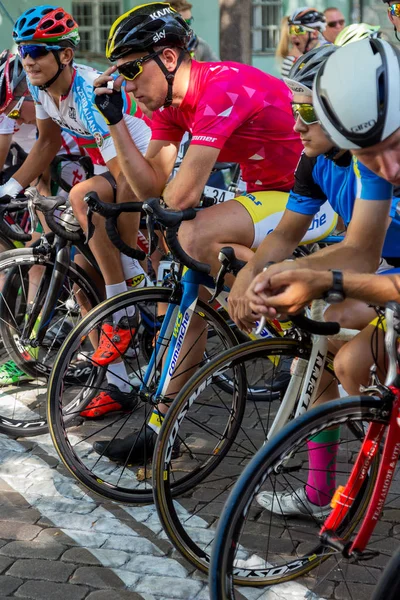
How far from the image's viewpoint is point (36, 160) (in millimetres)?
5957

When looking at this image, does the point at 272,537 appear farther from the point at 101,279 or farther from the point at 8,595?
the point at 101,279

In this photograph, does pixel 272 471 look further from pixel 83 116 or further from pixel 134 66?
pixel 83 116

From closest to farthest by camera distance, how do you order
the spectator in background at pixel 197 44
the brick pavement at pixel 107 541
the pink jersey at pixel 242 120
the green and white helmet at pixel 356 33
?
the brick pavement at pixel 107 541
the pink jersey at pixel 242 120
the green and white helmet at pixel 356 33
the spectator in background at pixel 197 44

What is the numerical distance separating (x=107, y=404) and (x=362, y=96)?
10.0 feet

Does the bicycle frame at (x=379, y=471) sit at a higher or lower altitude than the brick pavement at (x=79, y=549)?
higher

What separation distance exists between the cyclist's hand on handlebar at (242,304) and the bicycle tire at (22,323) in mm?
1895

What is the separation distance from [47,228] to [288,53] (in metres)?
4.55

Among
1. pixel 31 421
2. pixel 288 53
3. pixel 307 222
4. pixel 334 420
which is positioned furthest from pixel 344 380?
pixel 288 53

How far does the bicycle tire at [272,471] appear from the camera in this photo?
290 cm

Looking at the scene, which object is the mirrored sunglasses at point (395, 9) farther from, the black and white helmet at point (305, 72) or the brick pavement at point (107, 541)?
the brick pavement at point (107, 541)

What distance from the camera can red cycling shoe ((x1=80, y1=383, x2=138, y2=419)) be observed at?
5.23 m

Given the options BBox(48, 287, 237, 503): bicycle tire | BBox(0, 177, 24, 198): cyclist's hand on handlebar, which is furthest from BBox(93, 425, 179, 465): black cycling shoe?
BBox(0, 177, 24, 198): cyclist's hand on handlebar

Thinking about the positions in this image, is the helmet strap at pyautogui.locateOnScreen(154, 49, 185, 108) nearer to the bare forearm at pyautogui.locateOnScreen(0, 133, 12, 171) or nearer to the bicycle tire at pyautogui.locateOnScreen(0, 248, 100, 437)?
the bicycle tire at pyautogui.locateOnScreen(0, 248, 100, 437)

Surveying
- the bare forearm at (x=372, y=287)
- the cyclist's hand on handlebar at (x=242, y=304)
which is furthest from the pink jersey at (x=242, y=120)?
the bare forearm at (x=372, y=287)
